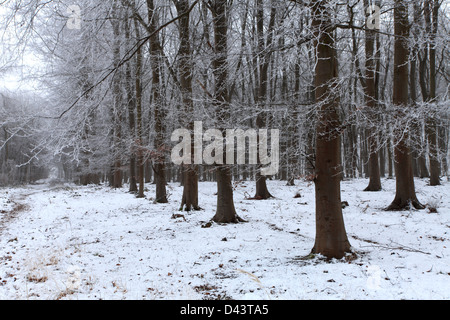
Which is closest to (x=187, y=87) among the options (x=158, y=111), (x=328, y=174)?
(x=158, y=111)

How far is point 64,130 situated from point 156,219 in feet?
16.5

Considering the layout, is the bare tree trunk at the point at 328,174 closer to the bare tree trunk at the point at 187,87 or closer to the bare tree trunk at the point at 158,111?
the bare tree trunk at the point at 187,87

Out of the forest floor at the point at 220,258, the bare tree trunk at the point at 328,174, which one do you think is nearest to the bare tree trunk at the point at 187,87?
the forest floor at the point at 220,258

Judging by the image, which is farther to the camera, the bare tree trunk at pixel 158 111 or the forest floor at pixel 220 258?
the bare tree trunk at pixel 158 111

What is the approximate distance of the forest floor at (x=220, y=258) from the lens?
4.24 m

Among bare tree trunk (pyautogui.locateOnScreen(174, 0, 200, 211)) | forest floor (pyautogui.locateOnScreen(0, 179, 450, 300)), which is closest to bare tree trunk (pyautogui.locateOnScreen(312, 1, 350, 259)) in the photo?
forest floor (pyautogui.locateOnScreen(0, 179, 450, 300))

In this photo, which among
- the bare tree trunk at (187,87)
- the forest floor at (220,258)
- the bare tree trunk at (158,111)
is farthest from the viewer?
the bare tree trunk at (158,111)

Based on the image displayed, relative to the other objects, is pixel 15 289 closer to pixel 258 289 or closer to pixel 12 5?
pixel 258 289

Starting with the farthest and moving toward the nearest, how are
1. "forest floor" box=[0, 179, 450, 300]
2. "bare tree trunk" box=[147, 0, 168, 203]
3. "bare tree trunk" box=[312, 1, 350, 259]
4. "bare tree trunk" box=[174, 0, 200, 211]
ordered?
"bare tree trunk" box=[147, 0, 168, 203], "bare tree trunk" box=[174, 0, 200, 211], "bare tree trunk" box=[312, 1, 350, 259], "forest floor" box=[0, 179, 450, 300]

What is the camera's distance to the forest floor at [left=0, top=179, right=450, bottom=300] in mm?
4242

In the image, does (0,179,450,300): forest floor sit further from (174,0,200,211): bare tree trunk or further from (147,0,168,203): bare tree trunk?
(147,0,168,203): bare tree trunk

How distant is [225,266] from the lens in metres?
5.43
